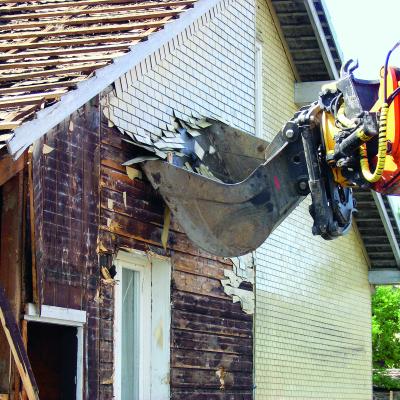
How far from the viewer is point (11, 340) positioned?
27.0ft

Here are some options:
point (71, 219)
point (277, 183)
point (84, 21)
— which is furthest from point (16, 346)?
point (84, 21)

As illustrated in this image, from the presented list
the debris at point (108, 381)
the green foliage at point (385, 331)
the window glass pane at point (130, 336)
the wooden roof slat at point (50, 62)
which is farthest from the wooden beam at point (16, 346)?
the green foliage at point (385, 331)

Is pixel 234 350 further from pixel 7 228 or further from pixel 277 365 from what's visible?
pixel 7 228

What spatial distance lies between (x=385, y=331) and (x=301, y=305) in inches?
1080

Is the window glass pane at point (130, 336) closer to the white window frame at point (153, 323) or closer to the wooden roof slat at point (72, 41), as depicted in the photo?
the white window frame at point (153, 323)

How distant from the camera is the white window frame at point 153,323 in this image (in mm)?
11125

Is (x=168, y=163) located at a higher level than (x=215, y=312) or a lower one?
higher

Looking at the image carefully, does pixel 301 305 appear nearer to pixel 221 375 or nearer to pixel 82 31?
pixel 221 375

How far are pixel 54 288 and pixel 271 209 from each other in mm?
2640

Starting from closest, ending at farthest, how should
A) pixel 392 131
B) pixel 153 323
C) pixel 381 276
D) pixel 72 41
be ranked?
pixel 392 131, pixel 72 41, pixel 153 323, pixel 381 276

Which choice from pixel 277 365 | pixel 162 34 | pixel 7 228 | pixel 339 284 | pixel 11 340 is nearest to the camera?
pixel 11 340

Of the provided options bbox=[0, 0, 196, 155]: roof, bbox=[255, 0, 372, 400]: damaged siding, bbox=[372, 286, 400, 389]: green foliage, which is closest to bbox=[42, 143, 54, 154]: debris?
bbox=[0, 0, 196, 155]: roof

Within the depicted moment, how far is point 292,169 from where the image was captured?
10.6 meters

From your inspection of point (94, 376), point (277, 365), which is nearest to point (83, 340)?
point (94, 376)
